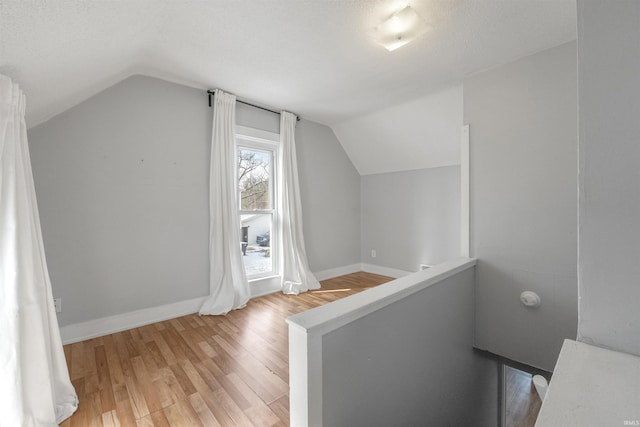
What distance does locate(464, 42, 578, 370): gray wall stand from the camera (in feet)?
5.96

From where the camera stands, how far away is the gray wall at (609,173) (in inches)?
23.9

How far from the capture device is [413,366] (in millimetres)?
1475

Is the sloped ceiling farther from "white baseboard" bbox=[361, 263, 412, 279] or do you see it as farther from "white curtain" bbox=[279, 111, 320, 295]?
"white baseboard" bbox=[361, 263, 412, 279]

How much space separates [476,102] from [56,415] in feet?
12.1

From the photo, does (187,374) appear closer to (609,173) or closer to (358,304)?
(358,304)

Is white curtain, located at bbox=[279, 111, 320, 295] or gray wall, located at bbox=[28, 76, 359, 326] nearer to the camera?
gray wall, located at bbox=[28, 76, 359, 326]

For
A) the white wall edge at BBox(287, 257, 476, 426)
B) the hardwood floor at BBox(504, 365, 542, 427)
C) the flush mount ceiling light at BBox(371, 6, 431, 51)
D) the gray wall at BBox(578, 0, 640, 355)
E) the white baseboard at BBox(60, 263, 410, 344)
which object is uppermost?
the flush mount ceiling light at BBox(371, 6, 431, 51)

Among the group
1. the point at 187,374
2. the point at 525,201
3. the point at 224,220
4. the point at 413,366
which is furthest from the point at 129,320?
the point at 525,201

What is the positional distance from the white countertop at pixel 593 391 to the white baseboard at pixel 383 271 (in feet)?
11.4

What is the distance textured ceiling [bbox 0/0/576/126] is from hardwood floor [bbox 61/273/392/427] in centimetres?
187

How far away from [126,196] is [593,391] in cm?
312

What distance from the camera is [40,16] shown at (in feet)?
3.55

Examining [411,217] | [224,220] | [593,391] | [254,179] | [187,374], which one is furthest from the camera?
[411,217]

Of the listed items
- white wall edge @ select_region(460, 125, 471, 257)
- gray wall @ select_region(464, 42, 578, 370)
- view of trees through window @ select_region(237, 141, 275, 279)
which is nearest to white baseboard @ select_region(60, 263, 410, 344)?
view of trees through window @ select_region(237, 141, 275, 279)
